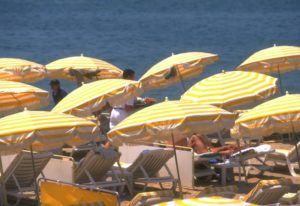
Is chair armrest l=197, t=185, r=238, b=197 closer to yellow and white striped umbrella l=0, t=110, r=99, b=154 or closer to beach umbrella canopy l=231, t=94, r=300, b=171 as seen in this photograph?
beach umbrella canopy l=231, t=94, r=300, b=171

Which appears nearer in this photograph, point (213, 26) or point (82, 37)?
point (82, 37)

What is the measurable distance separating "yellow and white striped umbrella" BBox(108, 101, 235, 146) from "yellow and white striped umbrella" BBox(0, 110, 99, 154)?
455mm

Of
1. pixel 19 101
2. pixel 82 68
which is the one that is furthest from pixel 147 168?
pixel 82 68

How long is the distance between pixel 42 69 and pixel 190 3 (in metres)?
68.8

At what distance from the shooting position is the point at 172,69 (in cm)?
1736

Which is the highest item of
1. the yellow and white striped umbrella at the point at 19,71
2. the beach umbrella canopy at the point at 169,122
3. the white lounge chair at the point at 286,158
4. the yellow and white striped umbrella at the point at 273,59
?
the yellow and white striped umbrella at the point at 19,71

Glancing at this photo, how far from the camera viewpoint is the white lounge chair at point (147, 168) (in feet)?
41.7

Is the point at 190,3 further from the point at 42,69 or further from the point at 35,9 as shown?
the point at 42,69

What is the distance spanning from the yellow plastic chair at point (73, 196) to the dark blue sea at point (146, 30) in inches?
829

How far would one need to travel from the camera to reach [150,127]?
1120 centimetres

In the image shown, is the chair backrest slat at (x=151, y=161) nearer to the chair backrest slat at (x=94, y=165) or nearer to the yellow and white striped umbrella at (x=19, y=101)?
the chair backrest slat at (x=94, y=165)

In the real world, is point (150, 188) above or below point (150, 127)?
below

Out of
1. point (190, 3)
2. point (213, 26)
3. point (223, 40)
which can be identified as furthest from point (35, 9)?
point (223, 40)

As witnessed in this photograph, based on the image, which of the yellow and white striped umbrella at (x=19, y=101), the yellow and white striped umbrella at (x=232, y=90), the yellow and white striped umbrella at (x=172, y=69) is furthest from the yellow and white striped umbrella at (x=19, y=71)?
the yellow and white striped umbrella at (x=232, y=90)
